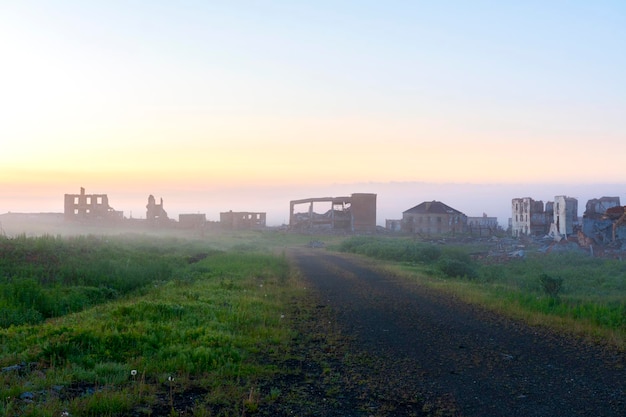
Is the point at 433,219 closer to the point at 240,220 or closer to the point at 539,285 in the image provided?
the point at 240,220

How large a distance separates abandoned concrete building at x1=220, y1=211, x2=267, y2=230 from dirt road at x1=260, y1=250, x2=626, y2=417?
58963mm

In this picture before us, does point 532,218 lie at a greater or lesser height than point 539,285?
greater

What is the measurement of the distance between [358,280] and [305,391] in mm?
11991

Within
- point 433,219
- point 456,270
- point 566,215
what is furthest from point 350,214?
point 456,270

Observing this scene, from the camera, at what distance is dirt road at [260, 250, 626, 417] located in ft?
20.2

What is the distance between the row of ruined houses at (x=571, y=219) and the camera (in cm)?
3906

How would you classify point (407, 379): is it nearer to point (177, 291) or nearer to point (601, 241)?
point (177, 291)

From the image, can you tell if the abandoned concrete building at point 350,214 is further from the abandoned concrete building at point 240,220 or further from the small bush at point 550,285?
the small bush at point 550,285

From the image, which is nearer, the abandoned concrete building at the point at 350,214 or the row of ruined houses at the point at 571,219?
the row of ruined houses at the point at 571,219

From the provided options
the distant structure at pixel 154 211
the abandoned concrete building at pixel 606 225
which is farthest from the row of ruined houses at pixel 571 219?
the distant structure at pixel 154 211

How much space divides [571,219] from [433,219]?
78.4 ft

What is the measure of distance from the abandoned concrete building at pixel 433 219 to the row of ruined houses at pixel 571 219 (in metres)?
7.48

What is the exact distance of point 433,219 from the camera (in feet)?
232

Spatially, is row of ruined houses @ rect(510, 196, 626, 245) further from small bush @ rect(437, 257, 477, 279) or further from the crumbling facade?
small bush @ rect(437, 257, 477, 279)
